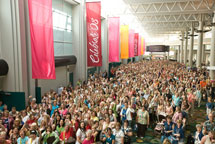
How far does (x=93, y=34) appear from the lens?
1648cm

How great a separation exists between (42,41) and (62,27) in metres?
6.31

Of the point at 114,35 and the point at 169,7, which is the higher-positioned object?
the point at 169,7

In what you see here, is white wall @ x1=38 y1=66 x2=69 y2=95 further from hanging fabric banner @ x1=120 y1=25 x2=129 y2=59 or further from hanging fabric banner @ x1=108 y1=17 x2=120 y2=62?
hanging fabric banner @ x1=120 y1=25 x2=129 y2=59

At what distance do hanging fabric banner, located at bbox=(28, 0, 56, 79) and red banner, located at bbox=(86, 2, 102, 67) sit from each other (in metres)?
6.40

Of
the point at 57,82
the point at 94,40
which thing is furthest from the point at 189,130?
the point at 94,40

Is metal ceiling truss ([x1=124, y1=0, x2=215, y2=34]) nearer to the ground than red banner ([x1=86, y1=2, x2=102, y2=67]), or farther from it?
farther from it

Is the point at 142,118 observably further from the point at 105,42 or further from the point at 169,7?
the point at 169,7

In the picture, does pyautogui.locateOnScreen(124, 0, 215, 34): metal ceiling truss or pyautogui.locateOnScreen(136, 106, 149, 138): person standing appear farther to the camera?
pyautogui.locateOnScreen(124, 0, 215, 34): metal ceiling truss

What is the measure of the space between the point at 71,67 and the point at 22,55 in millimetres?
7209

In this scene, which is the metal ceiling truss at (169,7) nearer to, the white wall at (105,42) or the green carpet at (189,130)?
the white wall at (105,42)

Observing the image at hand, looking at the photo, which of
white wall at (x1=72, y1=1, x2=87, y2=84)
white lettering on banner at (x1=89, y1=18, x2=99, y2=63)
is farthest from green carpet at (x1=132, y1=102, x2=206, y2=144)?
white wall at (x1=72, y1=1, x2=87, y2=84)

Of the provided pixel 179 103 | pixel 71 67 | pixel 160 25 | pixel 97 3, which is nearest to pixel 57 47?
pixel 71 67

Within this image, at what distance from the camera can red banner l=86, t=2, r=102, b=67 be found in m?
16.4

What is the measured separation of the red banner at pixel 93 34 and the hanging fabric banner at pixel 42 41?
252 inches
